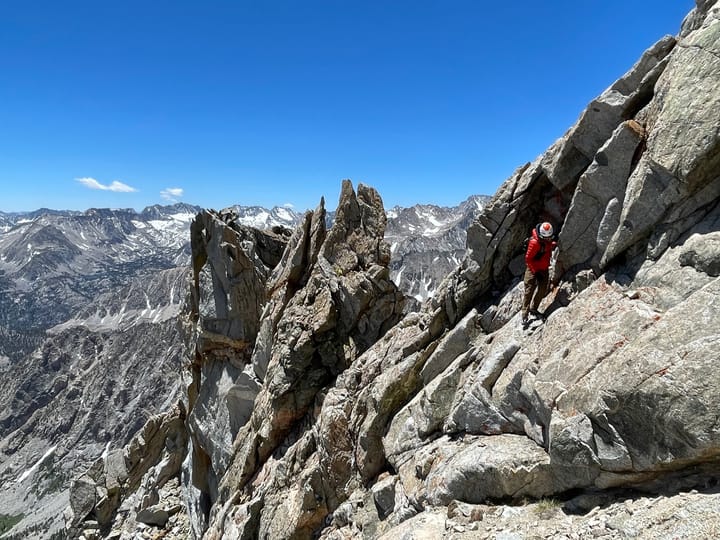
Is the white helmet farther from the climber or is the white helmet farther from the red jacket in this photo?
the red jacket

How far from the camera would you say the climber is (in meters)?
15.6

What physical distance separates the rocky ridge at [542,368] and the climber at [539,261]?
802 millimetres

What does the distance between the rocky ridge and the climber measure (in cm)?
80

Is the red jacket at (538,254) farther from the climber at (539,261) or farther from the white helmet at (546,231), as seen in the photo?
the white helmet at (546,231)

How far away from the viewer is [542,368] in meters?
14.1

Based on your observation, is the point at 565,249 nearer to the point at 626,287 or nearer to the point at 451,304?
the point at 626,287

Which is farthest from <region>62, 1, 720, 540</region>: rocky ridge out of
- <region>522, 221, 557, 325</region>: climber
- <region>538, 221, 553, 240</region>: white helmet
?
<region>538, 221, 553, 240</region>: white helmet

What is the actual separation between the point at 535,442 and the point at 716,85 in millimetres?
12430

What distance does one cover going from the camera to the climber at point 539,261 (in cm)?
1564

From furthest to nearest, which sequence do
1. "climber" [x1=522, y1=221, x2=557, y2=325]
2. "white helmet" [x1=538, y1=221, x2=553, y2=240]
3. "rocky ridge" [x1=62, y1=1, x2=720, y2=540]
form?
"climber" [x1=522, y1=221, x2=557, y2=325], "white helmet" [x1=538, y1=221, x2=553, y2=240], "rocky ridge" [x1=62, y1=1, x2=720, y2=540]

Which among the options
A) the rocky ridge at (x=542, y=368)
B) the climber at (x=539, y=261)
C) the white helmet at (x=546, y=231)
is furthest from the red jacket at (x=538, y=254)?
the rocky ridge at (x=542, y=368)

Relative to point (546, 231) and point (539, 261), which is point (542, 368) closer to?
point (539, 261)

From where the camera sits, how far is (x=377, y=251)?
31.3 meters

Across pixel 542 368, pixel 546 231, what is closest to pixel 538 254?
pixel 546 231
